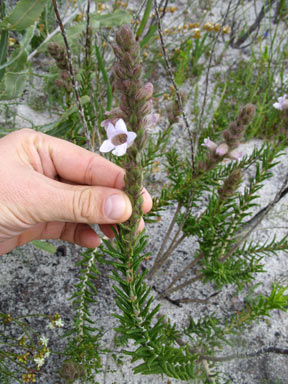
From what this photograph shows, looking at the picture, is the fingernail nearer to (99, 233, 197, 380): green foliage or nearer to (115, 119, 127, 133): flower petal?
(99, 233, 197, 380): green foliage

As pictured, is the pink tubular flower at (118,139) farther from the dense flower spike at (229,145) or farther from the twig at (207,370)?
the twig at (207,370)

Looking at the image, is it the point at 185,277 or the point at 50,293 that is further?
the point at 185,277

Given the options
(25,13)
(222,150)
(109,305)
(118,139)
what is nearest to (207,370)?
(109,305)

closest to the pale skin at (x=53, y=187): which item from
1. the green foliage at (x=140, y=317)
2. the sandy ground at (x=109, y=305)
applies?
the green foliage at (x=140, y=317)

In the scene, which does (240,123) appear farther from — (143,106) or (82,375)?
(82,375)

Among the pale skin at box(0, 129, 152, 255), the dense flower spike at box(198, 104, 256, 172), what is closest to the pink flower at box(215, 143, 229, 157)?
the dense flower spike at box(198, 104, 256, 172)

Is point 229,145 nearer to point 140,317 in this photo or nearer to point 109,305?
point 140,317

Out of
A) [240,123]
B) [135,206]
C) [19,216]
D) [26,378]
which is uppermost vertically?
[240,123]

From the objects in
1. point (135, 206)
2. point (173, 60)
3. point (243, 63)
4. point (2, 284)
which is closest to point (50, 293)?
point (2, 284)
